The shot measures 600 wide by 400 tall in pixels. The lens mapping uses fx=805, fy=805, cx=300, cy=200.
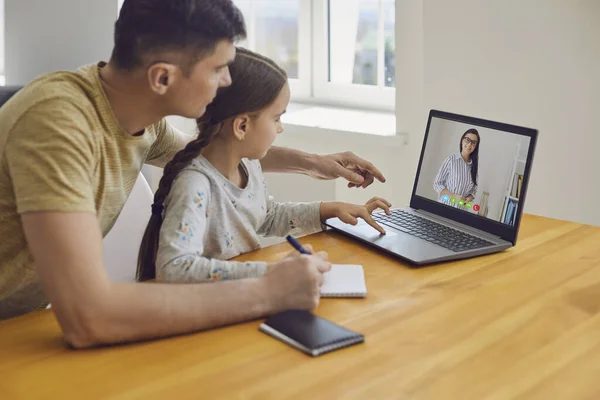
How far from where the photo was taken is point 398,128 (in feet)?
8.71

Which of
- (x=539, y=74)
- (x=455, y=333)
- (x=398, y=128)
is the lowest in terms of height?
(x=455, y=333)

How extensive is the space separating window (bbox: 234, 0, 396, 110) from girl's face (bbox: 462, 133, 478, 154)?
1.33 m

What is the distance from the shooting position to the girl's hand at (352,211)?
164cm

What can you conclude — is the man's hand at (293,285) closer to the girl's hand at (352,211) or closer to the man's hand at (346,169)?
the girl's hand at (352,211)

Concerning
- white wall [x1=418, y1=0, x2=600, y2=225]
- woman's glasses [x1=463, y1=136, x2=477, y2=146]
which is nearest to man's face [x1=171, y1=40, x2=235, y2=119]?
woman's glasses [x1=463, y1=136, x2=477, y2=146]

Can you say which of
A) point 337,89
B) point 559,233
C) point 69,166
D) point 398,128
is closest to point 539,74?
point 398,128

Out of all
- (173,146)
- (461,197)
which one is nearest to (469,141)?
(461,197)

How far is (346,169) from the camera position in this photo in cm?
182

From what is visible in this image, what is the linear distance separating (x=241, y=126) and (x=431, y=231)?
1.47 ft

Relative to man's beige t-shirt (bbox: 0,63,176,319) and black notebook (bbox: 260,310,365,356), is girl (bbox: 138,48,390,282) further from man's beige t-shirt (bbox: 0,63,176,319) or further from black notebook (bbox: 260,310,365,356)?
black notebook (bbox: 260,310,365,356)

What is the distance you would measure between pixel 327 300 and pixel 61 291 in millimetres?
420

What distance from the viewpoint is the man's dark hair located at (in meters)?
1.22

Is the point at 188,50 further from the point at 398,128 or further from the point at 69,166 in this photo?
the point at 398,128

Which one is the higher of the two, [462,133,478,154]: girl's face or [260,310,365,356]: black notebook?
[462,133,478,154]: girl's face
